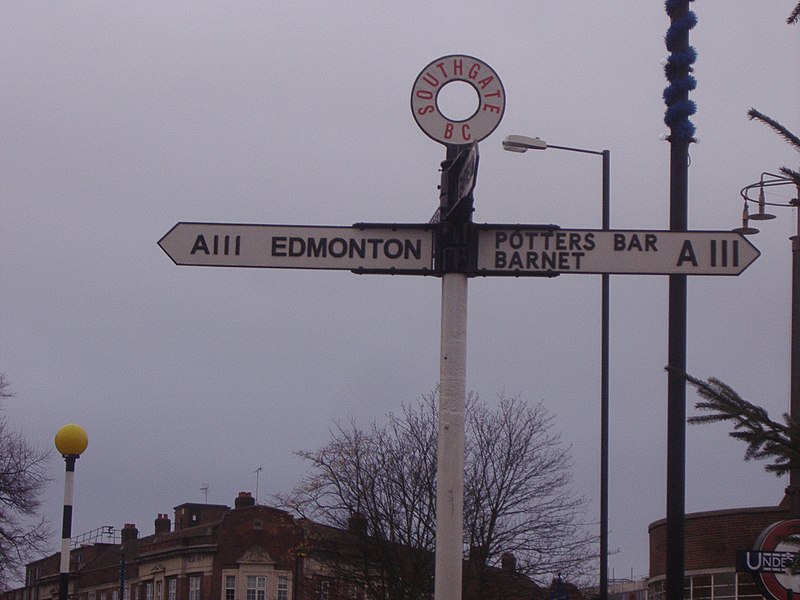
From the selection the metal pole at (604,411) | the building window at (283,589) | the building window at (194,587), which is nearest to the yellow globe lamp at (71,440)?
the metal pole at (604,411)

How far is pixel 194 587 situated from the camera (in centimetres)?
6400

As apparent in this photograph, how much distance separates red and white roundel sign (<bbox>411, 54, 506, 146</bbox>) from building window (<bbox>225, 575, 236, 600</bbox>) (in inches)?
2262

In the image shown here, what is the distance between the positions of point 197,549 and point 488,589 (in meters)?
37.8

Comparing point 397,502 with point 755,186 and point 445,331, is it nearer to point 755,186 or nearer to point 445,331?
point 755,186

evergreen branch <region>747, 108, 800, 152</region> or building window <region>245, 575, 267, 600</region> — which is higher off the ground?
evergreen branch <region>747, 108, 800, 152</region>

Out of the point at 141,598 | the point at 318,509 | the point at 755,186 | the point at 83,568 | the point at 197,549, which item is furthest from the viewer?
the point at 83,568

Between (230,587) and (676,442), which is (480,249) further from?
(230,587)

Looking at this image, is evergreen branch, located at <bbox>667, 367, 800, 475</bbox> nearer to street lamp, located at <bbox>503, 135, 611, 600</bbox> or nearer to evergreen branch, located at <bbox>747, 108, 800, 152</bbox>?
evergreen branch, located at <bbox>747, 108, 800, 152</bbox>

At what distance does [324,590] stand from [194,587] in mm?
34200

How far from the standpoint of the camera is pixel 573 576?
2934 cm

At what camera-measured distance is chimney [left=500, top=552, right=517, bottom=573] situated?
28.8 metres

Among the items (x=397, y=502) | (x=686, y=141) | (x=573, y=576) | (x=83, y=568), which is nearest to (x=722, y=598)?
(x=573, y=576)

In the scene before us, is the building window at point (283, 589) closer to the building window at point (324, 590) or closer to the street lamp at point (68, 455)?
the building window at point (324, 590)

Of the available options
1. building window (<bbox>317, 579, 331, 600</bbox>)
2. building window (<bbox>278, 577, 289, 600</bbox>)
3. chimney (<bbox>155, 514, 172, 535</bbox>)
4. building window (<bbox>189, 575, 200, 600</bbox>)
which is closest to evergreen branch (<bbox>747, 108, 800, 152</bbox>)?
building window (<bbox>317, 579, 331, 600</bbox>)
